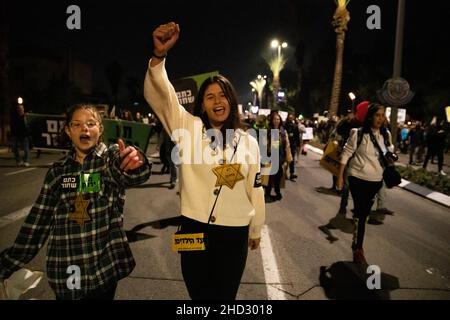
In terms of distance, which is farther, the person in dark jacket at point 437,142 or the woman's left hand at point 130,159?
the person in dark jacket at point 437,142

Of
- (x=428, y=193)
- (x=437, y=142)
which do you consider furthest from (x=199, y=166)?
(x=437, y=142)

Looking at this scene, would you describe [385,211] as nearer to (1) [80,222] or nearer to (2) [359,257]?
(2) [359,257]

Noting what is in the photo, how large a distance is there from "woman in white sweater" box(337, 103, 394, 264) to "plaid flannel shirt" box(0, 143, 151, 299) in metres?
3.20

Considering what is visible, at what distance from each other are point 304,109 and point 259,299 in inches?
2534

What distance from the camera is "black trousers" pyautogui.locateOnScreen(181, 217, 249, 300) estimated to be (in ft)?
7.45

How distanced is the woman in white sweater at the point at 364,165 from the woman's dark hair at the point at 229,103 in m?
2.74

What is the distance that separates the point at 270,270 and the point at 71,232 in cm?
268

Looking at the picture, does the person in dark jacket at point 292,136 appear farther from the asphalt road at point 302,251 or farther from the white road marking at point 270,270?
the white road marking at point 270,270

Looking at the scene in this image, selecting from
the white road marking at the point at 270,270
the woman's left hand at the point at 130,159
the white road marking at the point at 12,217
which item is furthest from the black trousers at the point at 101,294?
the white road marking at the point at 12,217

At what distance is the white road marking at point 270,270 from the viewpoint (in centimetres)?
370

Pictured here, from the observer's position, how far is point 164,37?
2.10 metres

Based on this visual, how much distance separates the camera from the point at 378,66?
4131 cm

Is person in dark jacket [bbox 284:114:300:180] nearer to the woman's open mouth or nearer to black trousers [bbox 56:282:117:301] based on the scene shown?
the woman's open mouth
